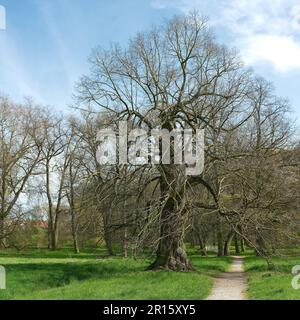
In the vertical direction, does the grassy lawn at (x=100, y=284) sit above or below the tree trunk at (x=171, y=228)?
below

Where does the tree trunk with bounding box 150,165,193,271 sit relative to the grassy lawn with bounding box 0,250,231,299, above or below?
above

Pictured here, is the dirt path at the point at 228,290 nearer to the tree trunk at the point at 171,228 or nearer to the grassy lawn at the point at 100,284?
the grassy lawn at the point at 100,284

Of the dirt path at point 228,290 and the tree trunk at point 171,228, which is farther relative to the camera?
the tree trunk at point 171,228

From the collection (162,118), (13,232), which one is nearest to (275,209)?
(162,118)

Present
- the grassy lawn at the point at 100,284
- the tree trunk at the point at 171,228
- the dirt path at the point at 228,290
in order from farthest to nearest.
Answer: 1. the tree trunk at the point at 171,228
2. the grassy lawn at the point at 100,284
3. the dirt path at the point at 228,290

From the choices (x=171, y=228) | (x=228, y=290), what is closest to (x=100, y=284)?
(x=228, y=290)

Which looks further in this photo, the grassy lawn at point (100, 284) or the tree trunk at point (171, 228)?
the tree trunk at point (171, 228)

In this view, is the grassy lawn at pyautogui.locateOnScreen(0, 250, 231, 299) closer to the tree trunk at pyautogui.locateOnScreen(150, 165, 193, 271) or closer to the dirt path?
the dirt path

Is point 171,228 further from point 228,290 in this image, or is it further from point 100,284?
point 228,290

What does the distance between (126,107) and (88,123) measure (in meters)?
2.16

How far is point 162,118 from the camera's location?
20.3 metres

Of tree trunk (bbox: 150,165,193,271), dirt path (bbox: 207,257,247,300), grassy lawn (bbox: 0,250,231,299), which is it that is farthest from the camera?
tree trunk (bbox: 150,165,193,271)

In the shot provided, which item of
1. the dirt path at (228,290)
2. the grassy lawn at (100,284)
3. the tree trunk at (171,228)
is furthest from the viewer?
the tree trunk at (171,228)

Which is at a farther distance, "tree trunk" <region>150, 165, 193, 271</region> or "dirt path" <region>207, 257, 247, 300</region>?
"tree trunk" <region>150, 165, 193, 271</region>
